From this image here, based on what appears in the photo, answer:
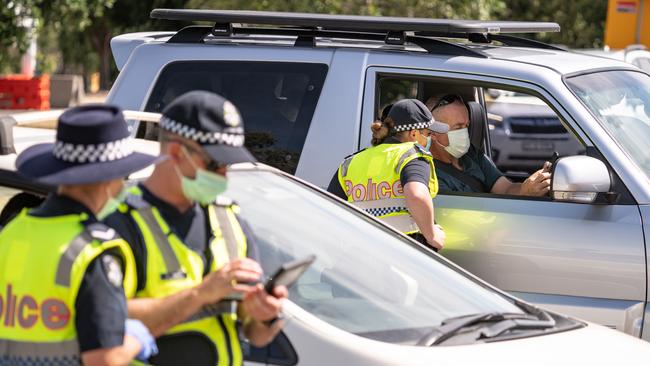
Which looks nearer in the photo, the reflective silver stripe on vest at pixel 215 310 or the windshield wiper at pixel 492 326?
the reflective silver stripe on vest at pixel 215 310

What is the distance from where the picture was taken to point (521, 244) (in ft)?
17.8

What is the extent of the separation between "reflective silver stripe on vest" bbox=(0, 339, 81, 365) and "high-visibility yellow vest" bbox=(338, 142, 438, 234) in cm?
274

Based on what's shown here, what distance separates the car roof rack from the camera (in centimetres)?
576

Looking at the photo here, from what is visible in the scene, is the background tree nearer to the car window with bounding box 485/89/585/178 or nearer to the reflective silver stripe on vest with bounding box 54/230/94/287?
the car window with bounding box 485/89/585/178

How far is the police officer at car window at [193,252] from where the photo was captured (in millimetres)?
2865

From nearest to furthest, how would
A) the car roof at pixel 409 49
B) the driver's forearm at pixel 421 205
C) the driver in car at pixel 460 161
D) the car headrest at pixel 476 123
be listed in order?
the driver's forearm at pixel 421 205, the car roof at pixel 409 49, the driver in car at pixel 460 161, the car headrest at pixel 476 123

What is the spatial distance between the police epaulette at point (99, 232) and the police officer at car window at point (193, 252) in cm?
15

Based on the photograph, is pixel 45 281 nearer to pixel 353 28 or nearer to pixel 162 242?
pixel 162 242

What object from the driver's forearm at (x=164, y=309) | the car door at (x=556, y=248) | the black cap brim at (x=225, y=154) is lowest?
the car door at (x=556, y=248)

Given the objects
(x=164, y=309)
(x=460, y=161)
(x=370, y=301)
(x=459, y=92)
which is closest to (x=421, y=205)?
(x=460, y=161)

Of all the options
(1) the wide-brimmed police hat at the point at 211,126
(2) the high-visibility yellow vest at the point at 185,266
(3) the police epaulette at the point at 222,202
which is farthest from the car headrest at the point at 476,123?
(1) the wide-brimmed police hat at the point at 211,126

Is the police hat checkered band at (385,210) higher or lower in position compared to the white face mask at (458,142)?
lower

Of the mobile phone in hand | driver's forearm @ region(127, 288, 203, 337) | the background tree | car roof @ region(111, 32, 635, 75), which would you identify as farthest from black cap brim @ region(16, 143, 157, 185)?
the background tree

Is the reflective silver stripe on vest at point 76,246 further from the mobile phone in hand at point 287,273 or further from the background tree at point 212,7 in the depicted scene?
the background tree at point 212,7
